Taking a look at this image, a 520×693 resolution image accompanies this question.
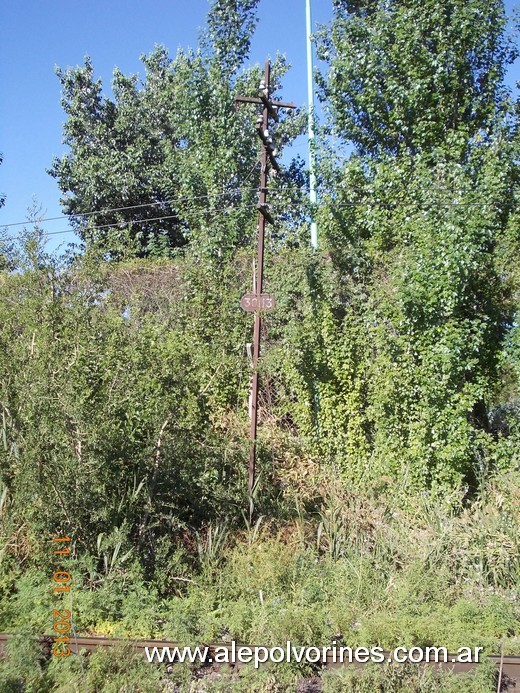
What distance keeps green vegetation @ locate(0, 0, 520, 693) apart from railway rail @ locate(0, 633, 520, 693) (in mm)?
Result: 131

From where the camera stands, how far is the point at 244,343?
33.3 feet

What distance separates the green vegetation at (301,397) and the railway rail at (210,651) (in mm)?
131

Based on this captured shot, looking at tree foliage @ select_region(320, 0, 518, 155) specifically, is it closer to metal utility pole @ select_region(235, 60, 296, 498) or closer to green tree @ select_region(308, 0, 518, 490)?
green tree @ select_region(308, 0, 518, 490)

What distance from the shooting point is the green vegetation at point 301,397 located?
5.38 metres

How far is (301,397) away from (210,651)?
5.04m

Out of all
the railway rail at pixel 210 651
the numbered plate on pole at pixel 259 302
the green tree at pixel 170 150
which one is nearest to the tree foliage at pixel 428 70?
the green tree at pixel 170 150

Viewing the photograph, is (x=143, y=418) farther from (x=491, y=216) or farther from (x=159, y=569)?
(x=491, y=216)

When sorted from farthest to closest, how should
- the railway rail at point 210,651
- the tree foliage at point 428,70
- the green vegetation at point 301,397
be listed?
the tree foliage at point 428,70 < the green vegetation at point 301,397 < the railway rail at point 210,651

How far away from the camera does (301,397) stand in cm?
955

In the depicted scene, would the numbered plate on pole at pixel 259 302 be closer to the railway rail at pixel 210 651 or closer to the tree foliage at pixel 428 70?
the railway rail at pixel 210 651

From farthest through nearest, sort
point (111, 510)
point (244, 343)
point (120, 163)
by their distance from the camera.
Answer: point (120, 163)
point (244, 343)
point (111, 510)

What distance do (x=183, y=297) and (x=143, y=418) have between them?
185 inches

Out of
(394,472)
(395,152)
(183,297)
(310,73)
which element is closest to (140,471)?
(394,472)

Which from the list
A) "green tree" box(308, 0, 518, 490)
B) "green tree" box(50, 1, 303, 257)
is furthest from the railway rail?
"green tree" box(50, 1, 303, 257)
